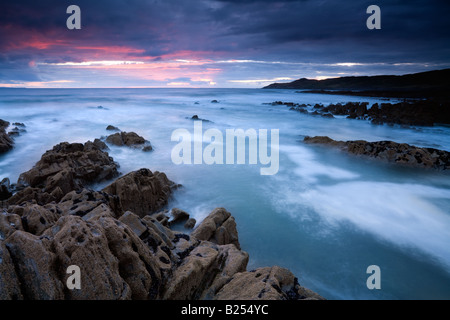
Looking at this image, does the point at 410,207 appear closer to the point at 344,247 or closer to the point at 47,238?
the point at 344,247

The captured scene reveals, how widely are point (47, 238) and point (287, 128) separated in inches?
844

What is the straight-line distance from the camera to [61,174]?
7016mm

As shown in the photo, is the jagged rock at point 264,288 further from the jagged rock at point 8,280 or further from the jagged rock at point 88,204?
the jagged rock at point 88,204

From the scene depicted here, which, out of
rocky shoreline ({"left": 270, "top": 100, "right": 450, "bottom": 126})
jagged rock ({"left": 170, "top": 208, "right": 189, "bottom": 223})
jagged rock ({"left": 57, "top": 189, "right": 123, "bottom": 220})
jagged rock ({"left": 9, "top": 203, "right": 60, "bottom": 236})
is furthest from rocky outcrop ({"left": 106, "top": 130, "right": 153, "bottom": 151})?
rocky shoreline ({"left": 270, "top": 100, "right": 450, "bottom": 126})

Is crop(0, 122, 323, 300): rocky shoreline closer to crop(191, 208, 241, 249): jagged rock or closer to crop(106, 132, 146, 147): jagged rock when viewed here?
crop(191, 208, 241, 249): jagged rock

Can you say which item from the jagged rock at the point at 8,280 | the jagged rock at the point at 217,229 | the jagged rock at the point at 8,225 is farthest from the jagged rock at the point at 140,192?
the jagged rock at the point at 8,280

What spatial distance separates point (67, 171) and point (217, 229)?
4918 millimetres

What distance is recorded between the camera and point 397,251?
20.1 feet

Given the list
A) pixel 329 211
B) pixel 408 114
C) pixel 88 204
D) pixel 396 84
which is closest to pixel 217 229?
pixel 88 204

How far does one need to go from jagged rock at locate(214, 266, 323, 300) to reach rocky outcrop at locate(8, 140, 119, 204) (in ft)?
17.1

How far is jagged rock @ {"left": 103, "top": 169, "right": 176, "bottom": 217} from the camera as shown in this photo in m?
6.53

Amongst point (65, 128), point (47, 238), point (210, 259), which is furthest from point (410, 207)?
point (65, 128)

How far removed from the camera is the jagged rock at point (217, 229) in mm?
5332

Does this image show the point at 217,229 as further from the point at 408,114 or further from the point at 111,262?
the point at 408,114
